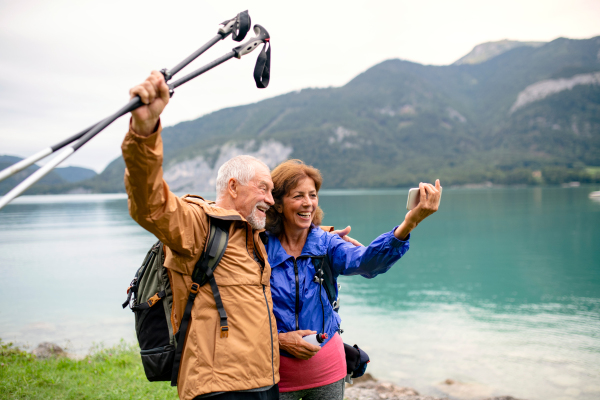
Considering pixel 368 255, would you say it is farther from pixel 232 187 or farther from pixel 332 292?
pixel 232 187

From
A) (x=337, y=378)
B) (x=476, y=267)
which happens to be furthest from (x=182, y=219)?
(x=476, y=267)

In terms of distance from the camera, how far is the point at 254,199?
240cm

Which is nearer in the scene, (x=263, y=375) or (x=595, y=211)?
(x=263, y=375)

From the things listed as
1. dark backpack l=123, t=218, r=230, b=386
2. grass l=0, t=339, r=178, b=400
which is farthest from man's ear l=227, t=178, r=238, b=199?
grass l=0, t=339, r=178, b=400

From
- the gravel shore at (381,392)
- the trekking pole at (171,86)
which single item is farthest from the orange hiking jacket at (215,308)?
the gravel shore at (381,392)

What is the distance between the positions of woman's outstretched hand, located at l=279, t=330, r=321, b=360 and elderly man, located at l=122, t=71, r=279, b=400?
0.69 ft

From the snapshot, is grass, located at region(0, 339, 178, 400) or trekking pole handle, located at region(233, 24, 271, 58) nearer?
trekking pole handle, located at region(233, 24, 271, 58)

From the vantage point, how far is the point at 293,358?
254 cm

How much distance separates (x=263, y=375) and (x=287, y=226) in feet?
3.29

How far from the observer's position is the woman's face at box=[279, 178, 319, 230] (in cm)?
273

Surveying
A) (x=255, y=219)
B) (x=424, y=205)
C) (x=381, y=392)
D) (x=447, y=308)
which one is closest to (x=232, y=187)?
(x=255, y=219)

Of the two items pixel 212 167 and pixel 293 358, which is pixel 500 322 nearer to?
pixel 293 358

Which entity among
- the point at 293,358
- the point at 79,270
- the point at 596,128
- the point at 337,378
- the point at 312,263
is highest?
the point at 596,128

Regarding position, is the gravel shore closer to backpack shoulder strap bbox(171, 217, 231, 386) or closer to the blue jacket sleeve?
the blue jacket sleeve
